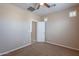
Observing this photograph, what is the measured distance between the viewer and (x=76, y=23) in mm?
2520

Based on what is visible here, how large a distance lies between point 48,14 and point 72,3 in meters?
0.66

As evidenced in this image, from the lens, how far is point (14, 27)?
2508mm

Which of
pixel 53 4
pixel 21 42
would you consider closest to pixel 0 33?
pixel 21 42

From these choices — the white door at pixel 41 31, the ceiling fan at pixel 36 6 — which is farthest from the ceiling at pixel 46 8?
the white door at pixel 41 31

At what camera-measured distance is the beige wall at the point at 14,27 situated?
8.05 ft

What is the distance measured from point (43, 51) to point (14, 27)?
911mm

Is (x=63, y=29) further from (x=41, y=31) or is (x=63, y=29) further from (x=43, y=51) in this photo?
(x=43, y=51)

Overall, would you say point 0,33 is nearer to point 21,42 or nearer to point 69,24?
point 21,42

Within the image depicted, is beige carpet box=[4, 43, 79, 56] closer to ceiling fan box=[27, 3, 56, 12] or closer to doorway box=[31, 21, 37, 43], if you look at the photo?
doorway box=[31, 21, 37, 43]

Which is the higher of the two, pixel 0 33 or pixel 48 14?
pixel 48 14

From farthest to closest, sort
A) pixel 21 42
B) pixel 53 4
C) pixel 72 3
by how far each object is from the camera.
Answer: pixel 21 42
pixel 53 4
pixel 72 3

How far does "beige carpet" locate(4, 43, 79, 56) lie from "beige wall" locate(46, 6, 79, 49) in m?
0.15

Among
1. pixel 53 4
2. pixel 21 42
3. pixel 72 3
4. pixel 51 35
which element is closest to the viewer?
pixel 72 3

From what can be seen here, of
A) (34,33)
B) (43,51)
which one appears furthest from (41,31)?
(43,51)
